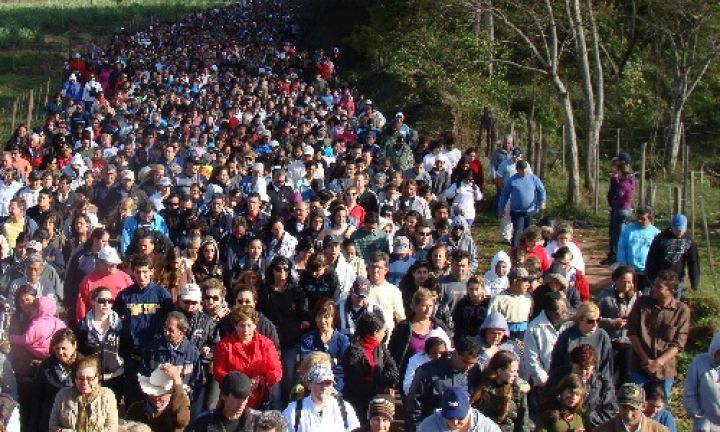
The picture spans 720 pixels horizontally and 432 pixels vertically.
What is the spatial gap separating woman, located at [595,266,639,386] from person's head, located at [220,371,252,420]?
362 centimetres

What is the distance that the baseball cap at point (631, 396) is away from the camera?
7.18 metres

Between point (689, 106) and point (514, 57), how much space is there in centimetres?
518

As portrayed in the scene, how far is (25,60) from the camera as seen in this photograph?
5144 centimetres

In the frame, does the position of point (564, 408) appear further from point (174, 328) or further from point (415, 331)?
point (174, 328)

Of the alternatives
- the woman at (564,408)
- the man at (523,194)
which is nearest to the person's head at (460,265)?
the woman at (564,408)

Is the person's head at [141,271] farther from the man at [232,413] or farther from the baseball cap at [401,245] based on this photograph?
the baseball cap at [401,245]

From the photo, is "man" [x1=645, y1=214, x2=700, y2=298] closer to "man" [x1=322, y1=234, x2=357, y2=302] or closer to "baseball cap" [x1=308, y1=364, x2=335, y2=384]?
"man" [x1=322, y1=234, x2=357, y2=302]

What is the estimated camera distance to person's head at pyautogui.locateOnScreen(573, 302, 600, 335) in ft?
27.7

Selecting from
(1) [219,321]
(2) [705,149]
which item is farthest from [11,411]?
(2) [705,149]

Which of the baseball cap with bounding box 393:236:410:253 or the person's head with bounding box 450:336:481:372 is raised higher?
the baseball cap with bounding box 393:236:410:253

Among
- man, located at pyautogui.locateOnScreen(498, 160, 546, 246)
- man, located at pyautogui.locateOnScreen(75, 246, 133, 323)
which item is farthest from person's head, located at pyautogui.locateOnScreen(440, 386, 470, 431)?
man, located at pyautogui.locateOnScreen(498, 160, 546, 246)

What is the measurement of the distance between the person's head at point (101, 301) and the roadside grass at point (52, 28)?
29.1 metres

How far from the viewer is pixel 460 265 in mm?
10266

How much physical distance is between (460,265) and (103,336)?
3.23 metres
